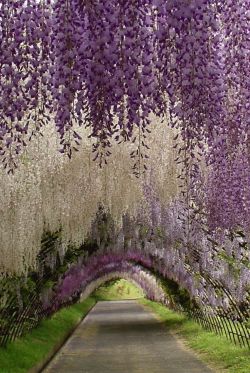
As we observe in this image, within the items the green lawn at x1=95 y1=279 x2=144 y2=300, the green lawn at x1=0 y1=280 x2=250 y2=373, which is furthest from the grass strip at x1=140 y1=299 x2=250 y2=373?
the green lawn at x1=95 y1=279 x2=144 y2=300

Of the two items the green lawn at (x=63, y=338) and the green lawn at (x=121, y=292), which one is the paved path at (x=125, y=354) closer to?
the green lawn at (x=63, y=338)

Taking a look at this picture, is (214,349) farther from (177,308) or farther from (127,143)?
(177,308)

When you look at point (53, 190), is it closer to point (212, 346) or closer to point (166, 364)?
point (166, 364)

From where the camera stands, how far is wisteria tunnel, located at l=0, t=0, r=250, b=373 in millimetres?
4109

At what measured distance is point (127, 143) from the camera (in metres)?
10.7

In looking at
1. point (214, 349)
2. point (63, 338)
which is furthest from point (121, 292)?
point (214, 349)

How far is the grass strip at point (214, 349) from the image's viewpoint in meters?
14.9

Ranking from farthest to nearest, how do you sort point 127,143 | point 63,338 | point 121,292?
1. point 121,292
2. point 63,338
3. point 127,143

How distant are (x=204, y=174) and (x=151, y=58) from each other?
718 centimetres

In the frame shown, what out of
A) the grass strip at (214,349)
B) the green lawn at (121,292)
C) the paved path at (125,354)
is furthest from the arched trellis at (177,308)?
the green lawn at (121,292)

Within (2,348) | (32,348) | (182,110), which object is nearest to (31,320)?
(32,348)

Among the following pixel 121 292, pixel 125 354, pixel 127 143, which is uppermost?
pixel 121 292

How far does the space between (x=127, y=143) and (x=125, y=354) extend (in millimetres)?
9623

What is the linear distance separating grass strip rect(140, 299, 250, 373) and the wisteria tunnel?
0.58 metres
